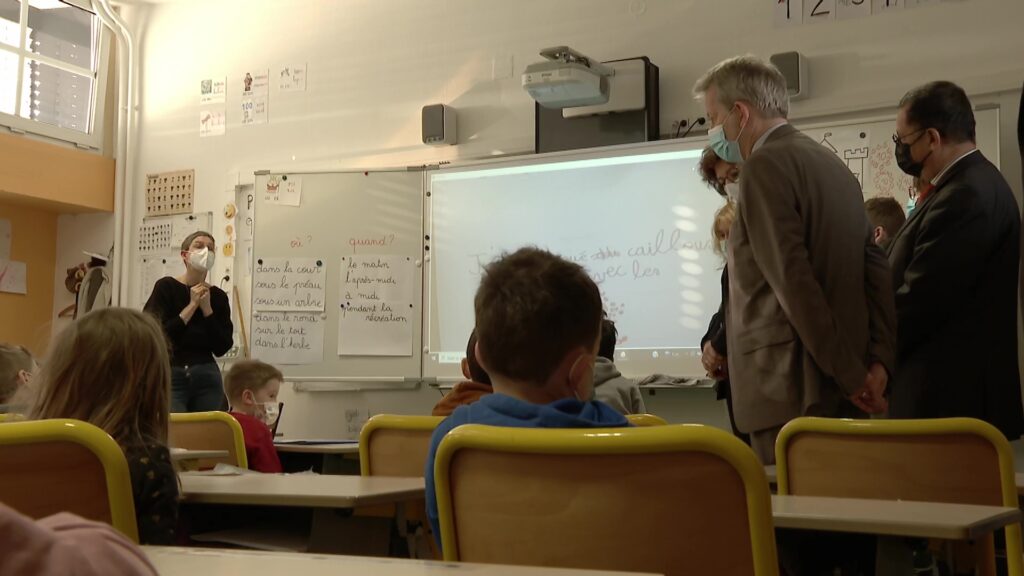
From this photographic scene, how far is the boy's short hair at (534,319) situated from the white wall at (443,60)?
3.32 metres

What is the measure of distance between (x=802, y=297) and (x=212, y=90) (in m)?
5.14

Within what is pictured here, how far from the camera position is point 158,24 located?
22.6 feet

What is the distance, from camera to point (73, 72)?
6684 mm

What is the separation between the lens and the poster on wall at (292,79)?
6273 millimetres

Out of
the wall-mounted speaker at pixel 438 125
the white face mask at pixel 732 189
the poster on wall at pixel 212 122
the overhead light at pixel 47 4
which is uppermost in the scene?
the overhead light at pixel 47 4

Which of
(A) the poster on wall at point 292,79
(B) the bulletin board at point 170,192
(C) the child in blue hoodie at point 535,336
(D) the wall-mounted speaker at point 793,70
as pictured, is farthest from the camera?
(B) the bulletin board at point 170,192

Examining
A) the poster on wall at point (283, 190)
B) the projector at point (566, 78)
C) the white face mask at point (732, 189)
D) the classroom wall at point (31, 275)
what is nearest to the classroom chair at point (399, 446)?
the white face mask at point (732, 189)

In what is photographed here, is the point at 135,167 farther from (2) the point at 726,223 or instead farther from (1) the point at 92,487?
(1) the point at 92,487

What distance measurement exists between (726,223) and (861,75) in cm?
171

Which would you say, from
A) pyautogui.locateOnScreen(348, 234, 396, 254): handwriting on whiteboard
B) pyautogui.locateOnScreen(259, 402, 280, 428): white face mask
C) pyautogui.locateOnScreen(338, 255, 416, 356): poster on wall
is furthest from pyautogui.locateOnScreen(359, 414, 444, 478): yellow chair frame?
pyautogui.locateOnScreen(348, 234, 396, 254): handwriting on whiteboard

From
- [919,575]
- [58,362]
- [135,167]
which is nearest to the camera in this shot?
[919,575]

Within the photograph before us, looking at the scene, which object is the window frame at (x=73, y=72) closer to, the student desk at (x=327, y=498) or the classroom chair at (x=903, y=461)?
the student desk at (x=327, y=498)

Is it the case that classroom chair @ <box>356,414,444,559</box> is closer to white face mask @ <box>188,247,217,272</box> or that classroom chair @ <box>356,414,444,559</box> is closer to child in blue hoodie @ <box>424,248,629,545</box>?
child in blue hoodie @ <box>424,248,629,545</box>

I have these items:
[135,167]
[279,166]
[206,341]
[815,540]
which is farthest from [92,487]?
[135,167]
